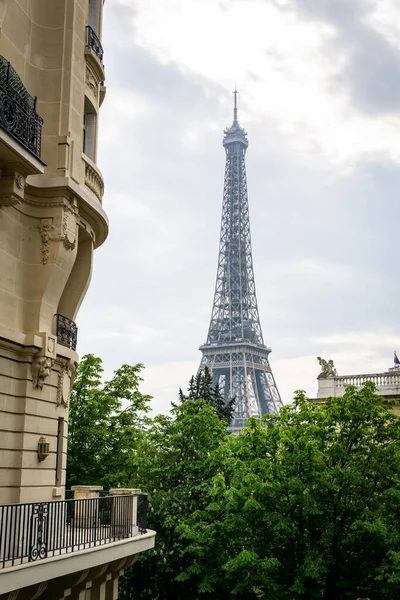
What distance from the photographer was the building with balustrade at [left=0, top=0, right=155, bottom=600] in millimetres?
16375

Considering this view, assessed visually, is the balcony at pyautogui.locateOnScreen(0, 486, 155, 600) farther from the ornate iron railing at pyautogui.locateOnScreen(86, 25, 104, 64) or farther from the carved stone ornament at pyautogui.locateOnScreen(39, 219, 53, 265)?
the ornate iron railing at pyautogui.locateOnScreen(86, 25, 104, 64)

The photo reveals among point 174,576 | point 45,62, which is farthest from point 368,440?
point 45,62

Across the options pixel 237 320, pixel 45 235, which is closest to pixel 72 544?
pixel 45 235

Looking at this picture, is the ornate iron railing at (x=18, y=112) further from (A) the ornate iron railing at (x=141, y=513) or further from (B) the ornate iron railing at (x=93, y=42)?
(A) the ornate iron railing at (x=141, y=513)

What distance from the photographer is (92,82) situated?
22.1 meters

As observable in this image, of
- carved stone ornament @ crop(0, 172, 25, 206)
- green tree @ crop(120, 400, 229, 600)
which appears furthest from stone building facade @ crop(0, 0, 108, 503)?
green tree @ crop(120, 400, 229, 600)

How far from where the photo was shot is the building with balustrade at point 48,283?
16375 mm

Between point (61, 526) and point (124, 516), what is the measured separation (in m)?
3.87

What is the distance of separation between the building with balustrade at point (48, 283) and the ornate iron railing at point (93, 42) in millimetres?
42

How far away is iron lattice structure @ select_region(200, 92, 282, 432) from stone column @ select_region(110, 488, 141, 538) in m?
91.4

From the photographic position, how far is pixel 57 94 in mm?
19562

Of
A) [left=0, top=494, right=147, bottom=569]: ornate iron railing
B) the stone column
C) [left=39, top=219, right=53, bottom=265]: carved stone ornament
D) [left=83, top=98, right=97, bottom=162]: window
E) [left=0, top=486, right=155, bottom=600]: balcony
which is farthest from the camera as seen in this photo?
[left=83, top=98, right=97, bottom=162]: window

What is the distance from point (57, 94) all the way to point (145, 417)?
23.2m

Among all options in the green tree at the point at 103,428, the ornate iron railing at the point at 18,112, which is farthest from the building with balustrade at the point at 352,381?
the ornate iron railing at the point at 18,112
